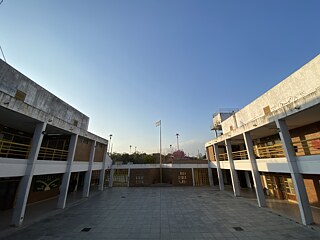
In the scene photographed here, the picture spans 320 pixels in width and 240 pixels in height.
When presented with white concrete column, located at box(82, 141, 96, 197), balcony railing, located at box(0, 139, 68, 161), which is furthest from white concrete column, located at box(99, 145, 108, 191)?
balcony railing, located at box(0, 139, 68, 161)

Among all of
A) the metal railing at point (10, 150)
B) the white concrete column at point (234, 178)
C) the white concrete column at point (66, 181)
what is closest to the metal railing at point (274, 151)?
the white concrete column at point (234, 178)

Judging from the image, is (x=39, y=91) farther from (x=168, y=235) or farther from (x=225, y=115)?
(x=225, y=115)

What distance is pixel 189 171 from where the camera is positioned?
2120cm

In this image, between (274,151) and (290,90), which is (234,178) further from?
(290,90)

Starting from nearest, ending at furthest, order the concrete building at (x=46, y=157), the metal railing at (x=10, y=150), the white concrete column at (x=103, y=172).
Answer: the concrete building at (x=46, y=157) < the metal railing at (x=10, y=150) < the white concrete column at (x=103, y=172)

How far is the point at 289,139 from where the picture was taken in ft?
29.0

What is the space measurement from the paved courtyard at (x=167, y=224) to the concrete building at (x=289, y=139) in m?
Answer: 1.78

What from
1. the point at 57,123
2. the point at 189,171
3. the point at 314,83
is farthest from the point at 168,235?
the point at 189,171

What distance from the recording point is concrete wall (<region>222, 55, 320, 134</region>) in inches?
345

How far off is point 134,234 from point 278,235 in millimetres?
6261

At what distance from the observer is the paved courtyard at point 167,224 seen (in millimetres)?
6887

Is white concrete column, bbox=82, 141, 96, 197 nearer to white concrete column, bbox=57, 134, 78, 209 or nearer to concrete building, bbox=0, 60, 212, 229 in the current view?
concrete building, bbox=0, 60, 212, 229

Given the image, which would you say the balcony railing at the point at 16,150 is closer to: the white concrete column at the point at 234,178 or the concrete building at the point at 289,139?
the concrete building at the point at 289,139

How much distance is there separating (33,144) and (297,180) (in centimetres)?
1470
